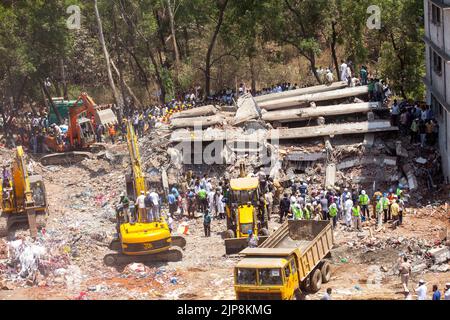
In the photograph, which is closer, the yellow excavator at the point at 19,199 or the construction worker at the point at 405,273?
the construction worker at the point at 405,273

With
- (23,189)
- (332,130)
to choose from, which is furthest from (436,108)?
(23,189)

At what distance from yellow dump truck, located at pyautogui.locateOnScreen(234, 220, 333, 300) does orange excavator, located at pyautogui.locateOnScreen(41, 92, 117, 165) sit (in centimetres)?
1826

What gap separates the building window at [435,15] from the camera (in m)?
35.6

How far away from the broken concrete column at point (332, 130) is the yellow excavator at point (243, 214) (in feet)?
21.2

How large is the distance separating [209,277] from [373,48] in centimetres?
2963

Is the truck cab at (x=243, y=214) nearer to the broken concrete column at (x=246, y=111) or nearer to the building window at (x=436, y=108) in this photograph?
the broken concrete column at (x=246, y=111)

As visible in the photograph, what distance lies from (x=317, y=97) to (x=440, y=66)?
6512 mm

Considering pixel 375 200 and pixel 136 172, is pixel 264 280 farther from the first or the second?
pixel 375 200

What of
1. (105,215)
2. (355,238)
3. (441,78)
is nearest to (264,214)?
(355,238)

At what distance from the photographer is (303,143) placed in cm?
3828

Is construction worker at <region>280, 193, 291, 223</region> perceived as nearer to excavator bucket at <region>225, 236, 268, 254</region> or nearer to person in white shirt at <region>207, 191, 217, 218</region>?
person in white shirt at <region>207, 191, 217, 218</region>

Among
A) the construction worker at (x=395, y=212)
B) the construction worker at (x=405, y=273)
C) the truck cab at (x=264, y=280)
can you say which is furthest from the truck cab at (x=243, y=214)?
the truck cab at (x=264, y=280)

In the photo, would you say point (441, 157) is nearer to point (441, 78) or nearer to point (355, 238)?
point (441, 78)

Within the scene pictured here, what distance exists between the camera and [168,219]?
33.6 metres
